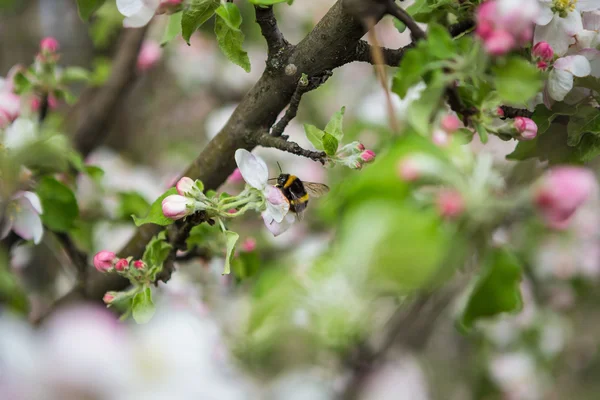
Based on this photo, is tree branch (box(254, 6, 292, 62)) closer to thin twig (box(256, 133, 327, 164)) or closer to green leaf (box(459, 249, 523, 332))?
thin twig (box(256, 133, 327, 164))

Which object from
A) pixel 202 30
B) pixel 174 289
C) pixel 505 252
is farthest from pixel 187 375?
pixel 202 30

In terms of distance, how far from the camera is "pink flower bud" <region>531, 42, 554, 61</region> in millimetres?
454

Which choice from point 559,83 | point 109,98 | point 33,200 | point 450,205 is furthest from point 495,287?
point 109,98

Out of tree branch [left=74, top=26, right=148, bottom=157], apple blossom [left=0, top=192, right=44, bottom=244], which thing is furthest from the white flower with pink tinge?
tree branch [left=74, top=26, right=148, bottom=157]

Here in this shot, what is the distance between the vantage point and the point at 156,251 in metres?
0.52

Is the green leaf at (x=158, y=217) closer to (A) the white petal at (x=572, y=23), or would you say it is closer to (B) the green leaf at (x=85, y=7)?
(B) the green leaf at (x=85, y=7)

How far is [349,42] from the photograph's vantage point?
468mm

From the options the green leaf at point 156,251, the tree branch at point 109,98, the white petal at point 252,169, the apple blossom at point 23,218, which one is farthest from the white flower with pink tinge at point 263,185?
the tree branch at point 109,98

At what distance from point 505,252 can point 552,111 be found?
0.20 meters

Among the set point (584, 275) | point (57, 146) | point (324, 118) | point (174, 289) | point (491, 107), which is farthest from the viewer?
point (324, 118)

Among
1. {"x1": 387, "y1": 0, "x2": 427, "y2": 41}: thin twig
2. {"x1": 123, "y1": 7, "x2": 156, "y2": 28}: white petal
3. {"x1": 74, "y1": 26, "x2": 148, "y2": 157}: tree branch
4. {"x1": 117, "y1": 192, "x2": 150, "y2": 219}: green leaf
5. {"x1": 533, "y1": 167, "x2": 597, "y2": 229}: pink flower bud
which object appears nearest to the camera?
{"x1": 533, "y1": 167, "x2": 597, "y2": 229}: pink flower bud

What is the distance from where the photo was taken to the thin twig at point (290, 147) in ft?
1.54

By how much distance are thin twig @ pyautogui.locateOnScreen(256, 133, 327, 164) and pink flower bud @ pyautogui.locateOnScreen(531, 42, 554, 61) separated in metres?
0.18

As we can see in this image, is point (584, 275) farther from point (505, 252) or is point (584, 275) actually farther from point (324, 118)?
point (505, 252)
